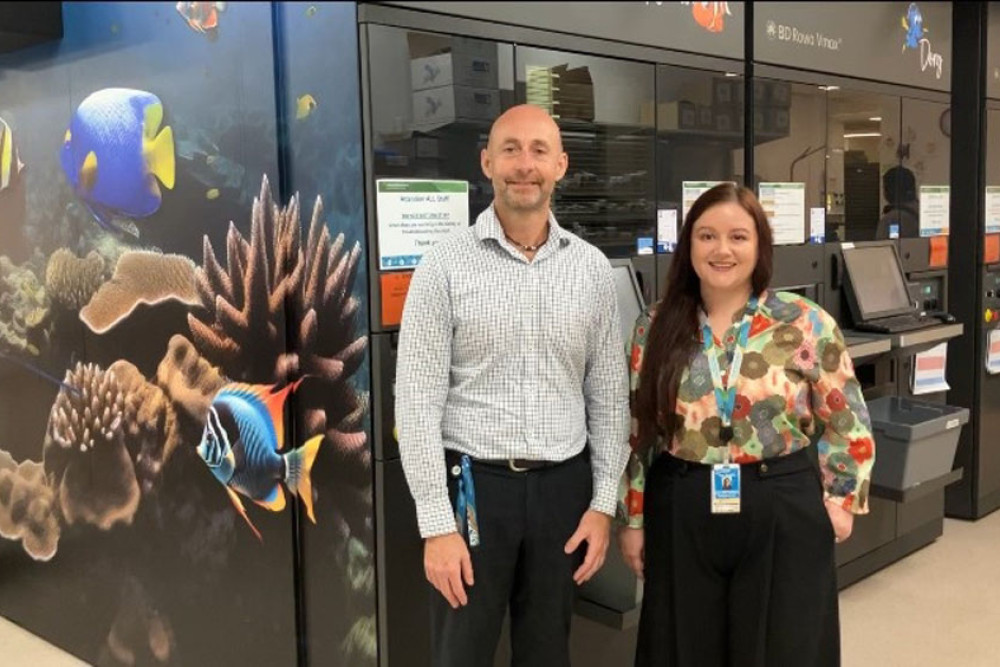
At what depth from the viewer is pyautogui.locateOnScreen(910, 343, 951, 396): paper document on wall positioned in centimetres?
443

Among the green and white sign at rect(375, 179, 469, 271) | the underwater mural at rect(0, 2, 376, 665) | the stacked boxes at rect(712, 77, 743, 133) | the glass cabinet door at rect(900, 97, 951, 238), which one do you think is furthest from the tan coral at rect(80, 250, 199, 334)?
the glass cabinet door at rect(900, 97, 951, 238)

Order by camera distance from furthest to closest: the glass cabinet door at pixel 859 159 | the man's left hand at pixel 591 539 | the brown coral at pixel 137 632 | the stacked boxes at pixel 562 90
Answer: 1. the glass cabinet door at pixel 859 159
2. the brown coral at pixel 137 632
3. the stacked boxes at pixel 562 90
4. the man's left hand at pixel 591 539

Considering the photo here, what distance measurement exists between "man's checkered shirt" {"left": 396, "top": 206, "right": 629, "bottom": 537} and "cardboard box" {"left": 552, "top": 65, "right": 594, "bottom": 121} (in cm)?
93

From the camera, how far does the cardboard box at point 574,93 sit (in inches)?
116

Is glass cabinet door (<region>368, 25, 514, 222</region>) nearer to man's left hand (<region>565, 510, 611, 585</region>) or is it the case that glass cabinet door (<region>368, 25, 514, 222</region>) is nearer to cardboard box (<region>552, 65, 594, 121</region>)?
cardboard box (<region>552, 65, 594, 121</region>)

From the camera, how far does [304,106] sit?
2.61m

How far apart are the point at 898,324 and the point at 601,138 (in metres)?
1.76

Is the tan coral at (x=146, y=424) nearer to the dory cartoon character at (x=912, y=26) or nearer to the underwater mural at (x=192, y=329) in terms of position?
the underwater mural at (x=192, y=329)

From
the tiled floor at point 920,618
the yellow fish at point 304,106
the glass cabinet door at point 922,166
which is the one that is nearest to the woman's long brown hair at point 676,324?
the yellow fish at point 304,106

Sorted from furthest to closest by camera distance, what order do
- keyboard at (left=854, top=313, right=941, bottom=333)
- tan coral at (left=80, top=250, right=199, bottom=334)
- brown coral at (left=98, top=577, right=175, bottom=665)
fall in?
keyboard at (left=854, top=313, right=941, bottom=333)
brown coral at (left=98, top=577, right=175, bottom=665)
tan coral at (left=80, top=250, right=199, bottom=334)

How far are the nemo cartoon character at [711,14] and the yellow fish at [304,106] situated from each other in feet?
5.00

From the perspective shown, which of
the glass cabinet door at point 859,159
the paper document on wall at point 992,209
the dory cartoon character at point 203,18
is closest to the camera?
the dory cartoon character at point 203,18

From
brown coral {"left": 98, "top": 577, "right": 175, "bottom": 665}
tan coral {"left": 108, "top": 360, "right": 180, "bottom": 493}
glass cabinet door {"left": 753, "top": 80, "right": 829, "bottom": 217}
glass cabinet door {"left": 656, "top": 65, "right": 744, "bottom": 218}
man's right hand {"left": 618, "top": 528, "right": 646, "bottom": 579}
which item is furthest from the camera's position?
glass cabinet door {"left": 753, "top": 80, "right": 829, "bottom": 217}

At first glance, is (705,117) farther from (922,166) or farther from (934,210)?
(934,210)
